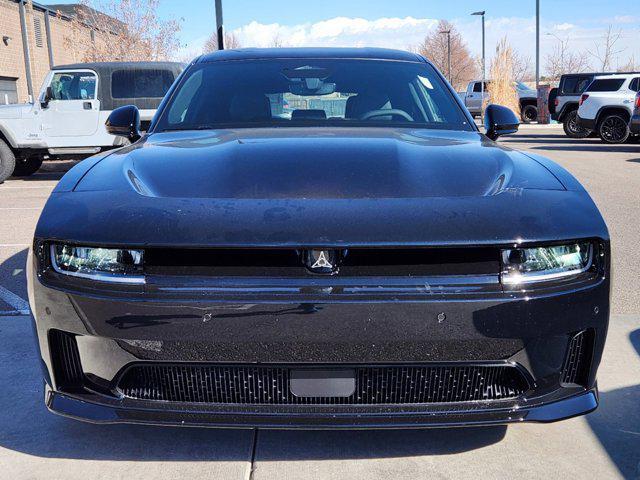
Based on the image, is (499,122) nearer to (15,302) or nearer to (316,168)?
(316,168)

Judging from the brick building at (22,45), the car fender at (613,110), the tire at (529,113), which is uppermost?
the brick building at (22,45)

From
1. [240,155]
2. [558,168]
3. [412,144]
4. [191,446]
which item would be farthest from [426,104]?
[191,446]

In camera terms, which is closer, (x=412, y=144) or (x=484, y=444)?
(x=484, y=444)

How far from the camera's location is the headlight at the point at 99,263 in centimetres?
213

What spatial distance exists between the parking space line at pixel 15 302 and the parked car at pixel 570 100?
721 inches

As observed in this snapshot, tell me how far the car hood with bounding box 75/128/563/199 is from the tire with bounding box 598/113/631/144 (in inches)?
653

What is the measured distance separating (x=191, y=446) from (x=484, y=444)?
109 cm

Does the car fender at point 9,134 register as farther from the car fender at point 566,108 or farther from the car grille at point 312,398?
the car fender at point 566,108

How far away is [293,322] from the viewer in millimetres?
2066

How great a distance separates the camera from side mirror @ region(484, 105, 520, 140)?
3689 mm

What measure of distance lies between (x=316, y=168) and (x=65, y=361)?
3.47 ft

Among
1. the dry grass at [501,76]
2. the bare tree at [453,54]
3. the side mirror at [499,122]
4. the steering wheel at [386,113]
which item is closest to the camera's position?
the steering wheel at [386,113]

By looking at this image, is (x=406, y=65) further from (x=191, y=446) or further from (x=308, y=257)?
(x=191, y=446)

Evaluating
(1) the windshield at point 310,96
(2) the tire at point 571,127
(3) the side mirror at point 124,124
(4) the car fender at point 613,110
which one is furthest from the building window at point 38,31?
(1) the windshield at point 310,96
